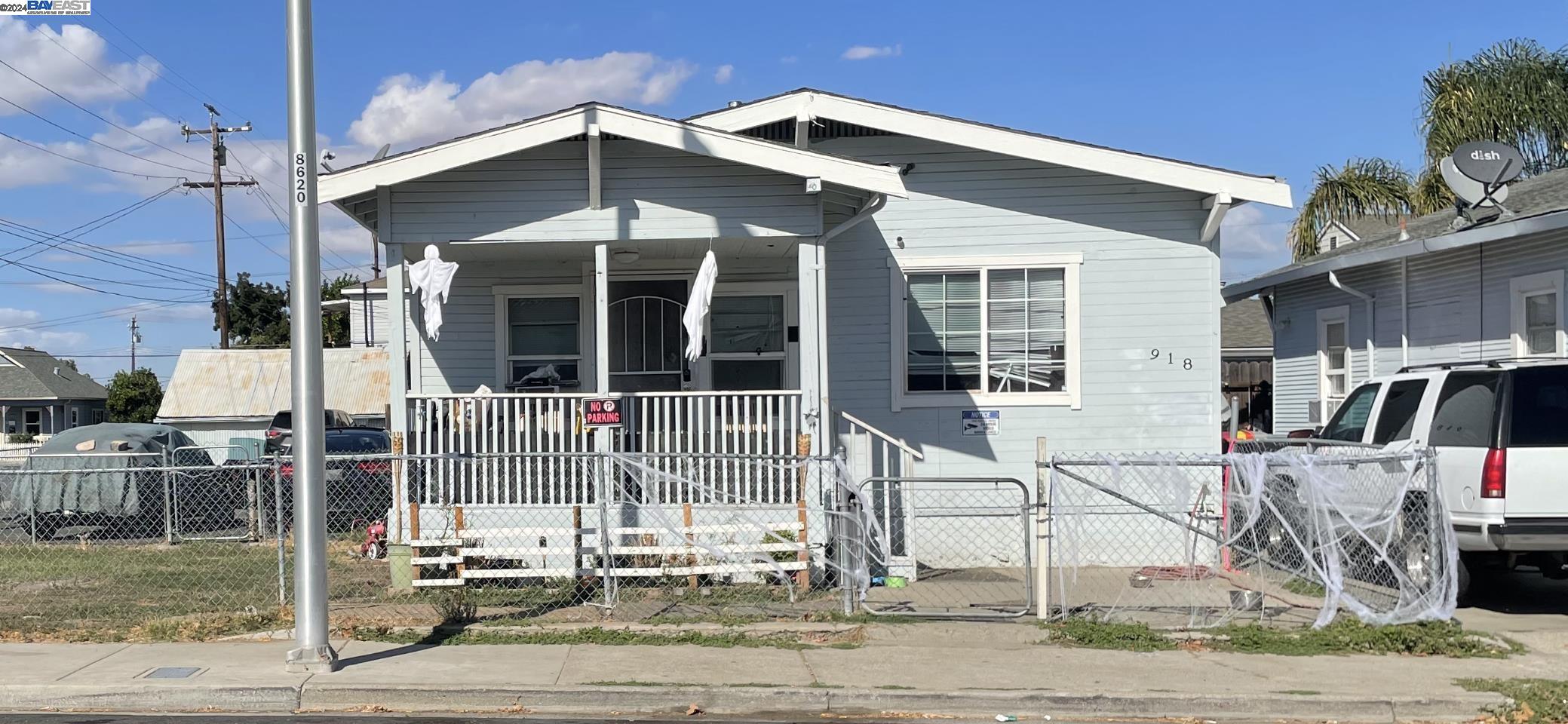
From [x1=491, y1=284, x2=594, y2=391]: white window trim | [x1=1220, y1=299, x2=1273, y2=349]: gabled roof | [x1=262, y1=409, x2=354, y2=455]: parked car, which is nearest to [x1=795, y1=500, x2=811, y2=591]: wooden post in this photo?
[x1=491, y1=284, x2=594, y2=391]: white window trim

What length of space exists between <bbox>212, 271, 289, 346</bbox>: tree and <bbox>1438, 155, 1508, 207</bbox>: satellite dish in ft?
186

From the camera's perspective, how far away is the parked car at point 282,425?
2120cm

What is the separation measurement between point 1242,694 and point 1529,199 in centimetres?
973

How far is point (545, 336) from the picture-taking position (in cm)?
1302

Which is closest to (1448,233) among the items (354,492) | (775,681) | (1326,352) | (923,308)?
(1326,352)

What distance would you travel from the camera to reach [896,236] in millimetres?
12531

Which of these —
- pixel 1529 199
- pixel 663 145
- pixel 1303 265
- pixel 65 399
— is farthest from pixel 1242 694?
pixel 65 399

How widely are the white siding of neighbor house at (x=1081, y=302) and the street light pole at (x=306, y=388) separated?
18.6 feet

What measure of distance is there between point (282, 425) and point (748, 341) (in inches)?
619

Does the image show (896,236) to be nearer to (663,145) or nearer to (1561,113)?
(663,145)

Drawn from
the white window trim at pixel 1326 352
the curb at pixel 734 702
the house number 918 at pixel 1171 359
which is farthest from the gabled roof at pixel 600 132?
the white window trim at pixel 1326 352

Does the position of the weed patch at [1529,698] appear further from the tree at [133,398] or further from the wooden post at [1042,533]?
the tree at [133,398]

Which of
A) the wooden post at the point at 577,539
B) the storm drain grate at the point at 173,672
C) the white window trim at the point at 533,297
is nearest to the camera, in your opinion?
the storm drain grate at the point at 173,672

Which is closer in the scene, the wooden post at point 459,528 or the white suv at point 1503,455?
the white suv at point 1503,455
